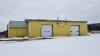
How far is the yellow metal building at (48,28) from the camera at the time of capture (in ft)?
90.2

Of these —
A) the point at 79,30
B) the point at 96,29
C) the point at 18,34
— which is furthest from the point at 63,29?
the point at 96,29

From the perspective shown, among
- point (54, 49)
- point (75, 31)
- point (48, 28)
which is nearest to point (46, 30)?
point (48, 28)

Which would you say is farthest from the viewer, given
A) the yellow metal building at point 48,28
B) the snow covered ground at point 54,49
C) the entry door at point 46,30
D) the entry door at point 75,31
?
the entry door at point 75,31

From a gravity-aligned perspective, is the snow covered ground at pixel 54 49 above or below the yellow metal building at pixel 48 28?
below

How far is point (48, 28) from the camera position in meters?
28.2

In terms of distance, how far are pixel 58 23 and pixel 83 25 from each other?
4770 millimetres

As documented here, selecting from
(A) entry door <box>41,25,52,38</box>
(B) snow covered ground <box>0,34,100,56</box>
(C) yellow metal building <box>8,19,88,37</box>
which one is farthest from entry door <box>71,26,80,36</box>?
(B) snow covered ground <box>0,34,100,56</box>

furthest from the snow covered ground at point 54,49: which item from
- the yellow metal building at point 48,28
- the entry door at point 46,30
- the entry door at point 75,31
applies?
the entry door at point 75,31

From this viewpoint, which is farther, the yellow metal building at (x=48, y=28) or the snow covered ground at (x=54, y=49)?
the yellow metal building at (x=48, y=28)

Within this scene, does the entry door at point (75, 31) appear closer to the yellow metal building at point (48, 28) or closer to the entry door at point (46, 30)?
the yellow metal building at point (48, 28)

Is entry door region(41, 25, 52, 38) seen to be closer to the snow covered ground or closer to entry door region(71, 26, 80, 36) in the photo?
entry door region(71, 26, 80, 36)

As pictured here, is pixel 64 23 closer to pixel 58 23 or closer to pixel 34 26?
pixel 58 23

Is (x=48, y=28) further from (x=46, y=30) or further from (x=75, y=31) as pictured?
(x=75, y=31)

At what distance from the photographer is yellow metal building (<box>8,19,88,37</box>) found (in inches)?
1082
